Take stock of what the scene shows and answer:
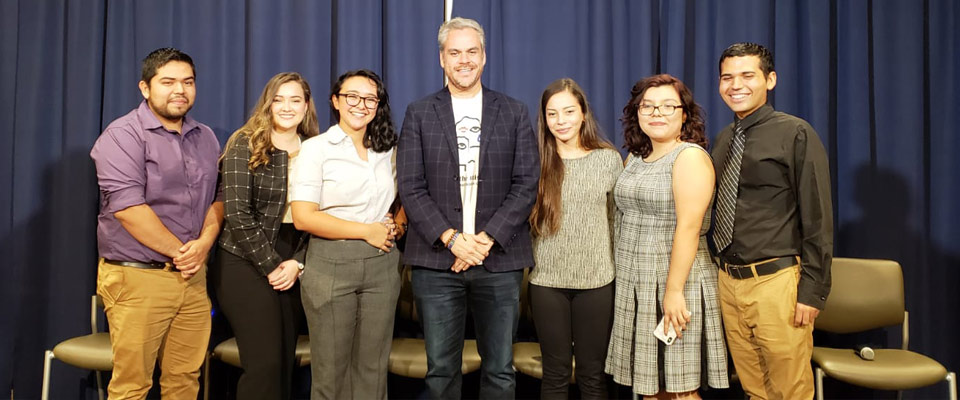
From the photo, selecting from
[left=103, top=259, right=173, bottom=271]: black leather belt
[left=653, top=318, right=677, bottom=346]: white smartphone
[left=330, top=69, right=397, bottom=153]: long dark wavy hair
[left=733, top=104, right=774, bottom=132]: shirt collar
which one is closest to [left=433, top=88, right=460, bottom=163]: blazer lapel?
[left=330, top=69, right=397, bottom=153]: long dark wavy hair

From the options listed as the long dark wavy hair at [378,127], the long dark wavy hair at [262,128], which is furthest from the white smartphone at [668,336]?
the long dark wavy hair at [262,128]

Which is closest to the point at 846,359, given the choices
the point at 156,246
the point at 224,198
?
the point at 224,198

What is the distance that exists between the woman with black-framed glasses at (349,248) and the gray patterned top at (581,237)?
2.09 ft

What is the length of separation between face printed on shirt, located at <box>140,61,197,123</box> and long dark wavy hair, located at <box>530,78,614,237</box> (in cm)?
156

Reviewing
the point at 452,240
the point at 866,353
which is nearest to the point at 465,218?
the point at 452,240

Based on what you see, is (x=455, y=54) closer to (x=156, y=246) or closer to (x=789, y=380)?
(x=156, y=246)

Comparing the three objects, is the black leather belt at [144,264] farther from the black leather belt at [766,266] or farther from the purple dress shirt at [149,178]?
the black leather belt at [766,266]

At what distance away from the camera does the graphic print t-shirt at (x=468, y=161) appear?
2.29m

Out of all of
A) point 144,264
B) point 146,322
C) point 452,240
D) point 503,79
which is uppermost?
point 503,79

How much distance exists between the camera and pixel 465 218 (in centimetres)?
230

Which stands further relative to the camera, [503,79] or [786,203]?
[503,79]

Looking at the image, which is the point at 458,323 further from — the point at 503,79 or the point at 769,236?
the point at 503,79

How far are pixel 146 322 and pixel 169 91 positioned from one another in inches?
39.0

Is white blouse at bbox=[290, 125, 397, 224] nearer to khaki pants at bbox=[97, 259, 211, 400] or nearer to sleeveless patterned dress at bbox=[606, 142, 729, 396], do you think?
khaki pants at bbox=[97, 259, 211, 400]
